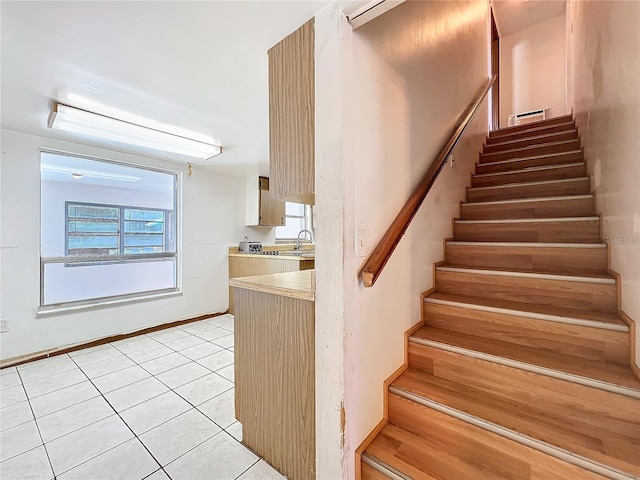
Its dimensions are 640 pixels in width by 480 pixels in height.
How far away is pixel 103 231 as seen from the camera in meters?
3.44

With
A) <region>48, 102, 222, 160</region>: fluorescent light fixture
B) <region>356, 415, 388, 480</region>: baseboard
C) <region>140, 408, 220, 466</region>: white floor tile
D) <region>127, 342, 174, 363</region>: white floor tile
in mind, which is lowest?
<region>140, 408, 220, 466</region>: white floor tile

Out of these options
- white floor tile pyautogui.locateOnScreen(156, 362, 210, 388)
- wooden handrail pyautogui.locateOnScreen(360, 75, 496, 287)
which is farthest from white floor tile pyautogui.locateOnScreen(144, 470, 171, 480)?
wooden handrail pyautogui.locateOnScreen(360, 75, 496, 287)

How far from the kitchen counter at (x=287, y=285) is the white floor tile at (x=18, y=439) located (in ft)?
5.15

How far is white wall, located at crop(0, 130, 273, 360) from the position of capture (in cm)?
273

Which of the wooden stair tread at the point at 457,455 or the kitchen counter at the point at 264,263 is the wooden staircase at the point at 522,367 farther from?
the kitchen counter at the point at 264,263

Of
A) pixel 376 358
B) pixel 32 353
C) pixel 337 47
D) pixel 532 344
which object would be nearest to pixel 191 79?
pixel 337 47

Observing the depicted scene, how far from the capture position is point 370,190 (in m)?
1.33

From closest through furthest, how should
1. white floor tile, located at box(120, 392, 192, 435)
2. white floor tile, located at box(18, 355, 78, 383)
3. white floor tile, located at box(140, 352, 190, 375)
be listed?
white floor tile, located at box(120, 392, 192, 435), white floor tile, located at box(18, 355, 78, 383), white floor tile, located at box(140, 352, 190, 375)

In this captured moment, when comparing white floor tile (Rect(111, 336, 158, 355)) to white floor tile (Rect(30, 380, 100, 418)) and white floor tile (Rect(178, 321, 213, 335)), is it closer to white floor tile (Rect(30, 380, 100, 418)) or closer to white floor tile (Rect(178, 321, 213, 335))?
white floor tile (Rect(178, 321, 213, 335))

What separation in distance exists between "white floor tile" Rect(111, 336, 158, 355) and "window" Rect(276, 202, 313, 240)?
9.06 feet

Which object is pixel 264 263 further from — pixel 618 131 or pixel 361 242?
pixel 618 131

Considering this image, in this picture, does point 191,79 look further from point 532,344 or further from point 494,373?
point 532,344

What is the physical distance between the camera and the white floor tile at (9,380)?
238cm

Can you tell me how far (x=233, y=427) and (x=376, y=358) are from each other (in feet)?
3.78
